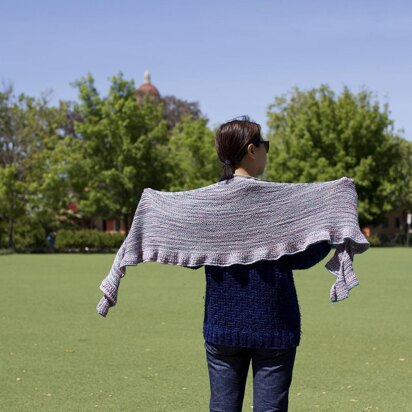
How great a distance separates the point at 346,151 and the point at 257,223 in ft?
211

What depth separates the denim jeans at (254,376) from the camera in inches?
148

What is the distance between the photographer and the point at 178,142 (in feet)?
213

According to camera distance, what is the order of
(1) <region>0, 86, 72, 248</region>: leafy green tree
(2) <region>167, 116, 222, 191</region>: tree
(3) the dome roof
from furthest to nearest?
(3) the dome roof
(2) <region>167, 116, 222, 191</region>: tree
(1) <region>0, 86, 72, 248</region>: leafy green tree

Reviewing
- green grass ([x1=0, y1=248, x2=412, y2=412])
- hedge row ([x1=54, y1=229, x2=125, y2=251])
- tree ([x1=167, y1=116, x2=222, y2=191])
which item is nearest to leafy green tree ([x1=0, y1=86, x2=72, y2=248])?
hedge row ([x1=54, y1=229, x2=125, y2=251])

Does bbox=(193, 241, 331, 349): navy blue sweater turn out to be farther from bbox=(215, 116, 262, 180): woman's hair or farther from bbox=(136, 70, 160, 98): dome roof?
bbox=(136, 70, 160, 98): dome roof

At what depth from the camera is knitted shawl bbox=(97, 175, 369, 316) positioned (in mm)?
3838

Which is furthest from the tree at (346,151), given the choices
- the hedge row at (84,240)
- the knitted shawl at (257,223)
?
the knitted shawl at (257,223)

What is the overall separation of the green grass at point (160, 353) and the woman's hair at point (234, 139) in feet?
11.6

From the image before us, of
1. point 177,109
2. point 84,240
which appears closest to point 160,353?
point 84,240

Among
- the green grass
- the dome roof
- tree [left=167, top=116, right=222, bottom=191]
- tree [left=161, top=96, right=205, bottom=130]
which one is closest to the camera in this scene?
the green grass

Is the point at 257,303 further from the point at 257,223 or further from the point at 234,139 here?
the point at 234,139

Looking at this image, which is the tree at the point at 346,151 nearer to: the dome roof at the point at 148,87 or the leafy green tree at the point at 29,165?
the leafy green tree at the point at 29,165

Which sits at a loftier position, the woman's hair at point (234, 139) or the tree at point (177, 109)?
the tree at point (177, 109)

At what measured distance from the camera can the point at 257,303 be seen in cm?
377
